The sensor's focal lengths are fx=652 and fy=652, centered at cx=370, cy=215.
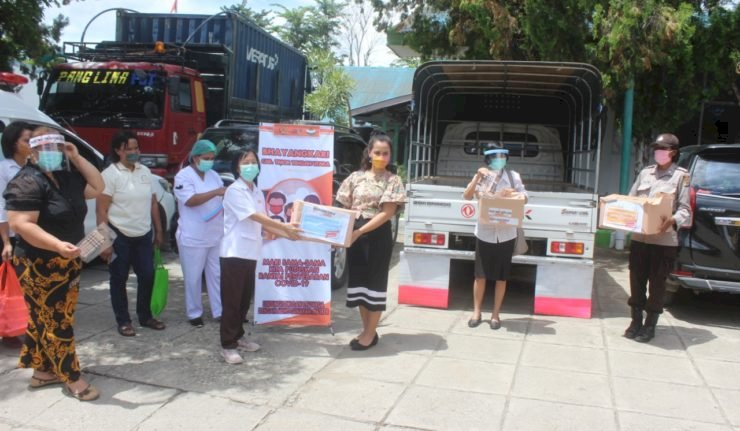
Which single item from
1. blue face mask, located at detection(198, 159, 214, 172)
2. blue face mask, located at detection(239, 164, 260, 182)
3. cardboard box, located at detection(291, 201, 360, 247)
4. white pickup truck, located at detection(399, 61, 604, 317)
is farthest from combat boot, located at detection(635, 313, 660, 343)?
blue face mask, located at detection(198, 159, 214, 172)

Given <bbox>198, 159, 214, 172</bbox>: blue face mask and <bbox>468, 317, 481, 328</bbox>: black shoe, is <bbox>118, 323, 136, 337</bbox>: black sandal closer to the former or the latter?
<bbox>198, 159, 214, 172</bbox>: blue face mask

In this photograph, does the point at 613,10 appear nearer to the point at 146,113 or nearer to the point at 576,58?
the point at 576,58

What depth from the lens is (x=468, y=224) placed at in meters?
6.53

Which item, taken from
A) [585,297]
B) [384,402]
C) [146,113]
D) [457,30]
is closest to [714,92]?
[457,30]

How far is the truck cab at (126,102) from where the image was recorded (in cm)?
1049

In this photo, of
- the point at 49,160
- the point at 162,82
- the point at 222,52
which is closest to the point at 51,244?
the point at 49,160

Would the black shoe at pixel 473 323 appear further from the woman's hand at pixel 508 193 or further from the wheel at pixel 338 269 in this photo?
the wheel at pixel 338 269

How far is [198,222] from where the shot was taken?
221 inches

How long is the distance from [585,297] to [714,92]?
5.06 meters

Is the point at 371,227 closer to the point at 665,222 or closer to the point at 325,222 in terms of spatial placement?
the point at 325,222

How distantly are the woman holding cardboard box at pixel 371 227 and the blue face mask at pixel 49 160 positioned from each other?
213cm

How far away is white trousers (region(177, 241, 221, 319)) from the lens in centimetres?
565

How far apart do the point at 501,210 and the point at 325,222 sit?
168 cm

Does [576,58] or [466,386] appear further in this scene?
[576,58]
